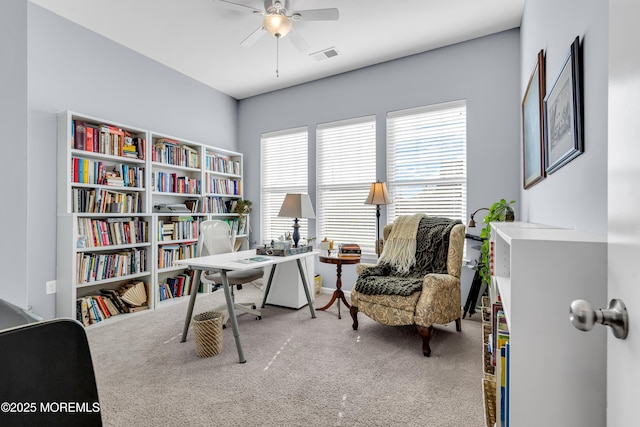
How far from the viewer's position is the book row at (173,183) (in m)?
3.66

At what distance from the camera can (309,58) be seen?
12.1 ft

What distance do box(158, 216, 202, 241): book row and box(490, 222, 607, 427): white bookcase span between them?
362 cm

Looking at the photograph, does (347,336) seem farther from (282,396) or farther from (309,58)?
(309,58)

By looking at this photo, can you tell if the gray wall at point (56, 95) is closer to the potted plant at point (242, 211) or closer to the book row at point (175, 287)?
the book row at point (175, 287)

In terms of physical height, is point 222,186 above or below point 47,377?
above

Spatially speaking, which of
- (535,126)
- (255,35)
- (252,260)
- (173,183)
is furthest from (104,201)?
(535,126)

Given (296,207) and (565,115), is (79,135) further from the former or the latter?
(565,115)

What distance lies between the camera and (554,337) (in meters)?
0.87

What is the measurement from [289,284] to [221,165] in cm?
214

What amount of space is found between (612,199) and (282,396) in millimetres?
1797

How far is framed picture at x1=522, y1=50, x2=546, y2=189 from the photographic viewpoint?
1.90 m

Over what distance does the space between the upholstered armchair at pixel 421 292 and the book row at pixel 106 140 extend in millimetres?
2726

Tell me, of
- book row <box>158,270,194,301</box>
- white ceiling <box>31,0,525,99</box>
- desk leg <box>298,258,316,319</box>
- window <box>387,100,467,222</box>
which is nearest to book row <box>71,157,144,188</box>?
book row <box>158,270,194,301</box>

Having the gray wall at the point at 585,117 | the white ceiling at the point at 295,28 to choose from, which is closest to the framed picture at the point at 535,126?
the gray wall at the point at 585,117
